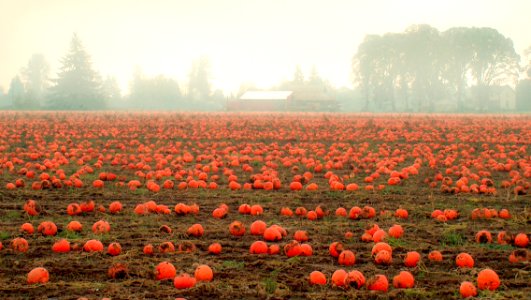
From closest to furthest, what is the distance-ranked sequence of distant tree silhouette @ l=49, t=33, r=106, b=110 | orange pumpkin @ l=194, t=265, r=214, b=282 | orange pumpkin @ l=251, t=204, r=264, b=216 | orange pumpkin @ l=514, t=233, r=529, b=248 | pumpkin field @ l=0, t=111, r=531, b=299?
pumpkin field @ l=0, t=111, r=531, b=299, orange pumpkin @ l=194, t=265, r=214, b=282, orange pumpkin @ l=514, t=233, r=529, b=248, orange pumpkin @ l=251, t=204, r=264, b=216, distant tree silhouette @ l=49, t=33, r=106, b=110

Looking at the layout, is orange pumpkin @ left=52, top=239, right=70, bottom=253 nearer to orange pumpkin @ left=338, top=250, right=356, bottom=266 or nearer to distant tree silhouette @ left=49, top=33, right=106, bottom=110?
orange pumpkin @ left=338, top=250, right=356, bottom=266

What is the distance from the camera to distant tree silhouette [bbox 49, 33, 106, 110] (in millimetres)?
66312

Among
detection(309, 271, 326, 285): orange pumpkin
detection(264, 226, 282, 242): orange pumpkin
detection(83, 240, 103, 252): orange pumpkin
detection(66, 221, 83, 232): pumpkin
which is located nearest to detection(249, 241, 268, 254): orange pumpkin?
detection(264, 226, 282, 242): orange pumpkin

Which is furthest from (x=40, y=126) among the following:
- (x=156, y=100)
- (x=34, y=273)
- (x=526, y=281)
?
(x=156, y=100)

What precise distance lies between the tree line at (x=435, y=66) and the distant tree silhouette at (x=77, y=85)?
39.5 metres

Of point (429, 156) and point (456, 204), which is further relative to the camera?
point (429, 156)

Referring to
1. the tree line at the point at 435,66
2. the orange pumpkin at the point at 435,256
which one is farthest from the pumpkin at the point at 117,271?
the tree line at the point at 435,66

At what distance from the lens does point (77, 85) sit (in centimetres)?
6994

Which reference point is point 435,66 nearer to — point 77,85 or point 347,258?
point 77,85

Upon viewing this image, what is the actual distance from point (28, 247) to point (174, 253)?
1529 millimetres

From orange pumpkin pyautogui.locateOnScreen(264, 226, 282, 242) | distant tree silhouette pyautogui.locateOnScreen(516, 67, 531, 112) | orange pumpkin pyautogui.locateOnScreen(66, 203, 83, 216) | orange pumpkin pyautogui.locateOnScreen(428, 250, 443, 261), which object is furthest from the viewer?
distant tree silhouette pyautogui.locateOnScreen(516, 67, 531, 112)

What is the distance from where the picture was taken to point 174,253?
17.6 feet

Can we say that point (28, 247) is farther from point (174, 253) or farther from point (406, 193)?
point (406, 193)

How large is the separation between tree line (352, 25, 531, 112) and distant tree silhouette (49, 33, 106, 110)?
39542mm
